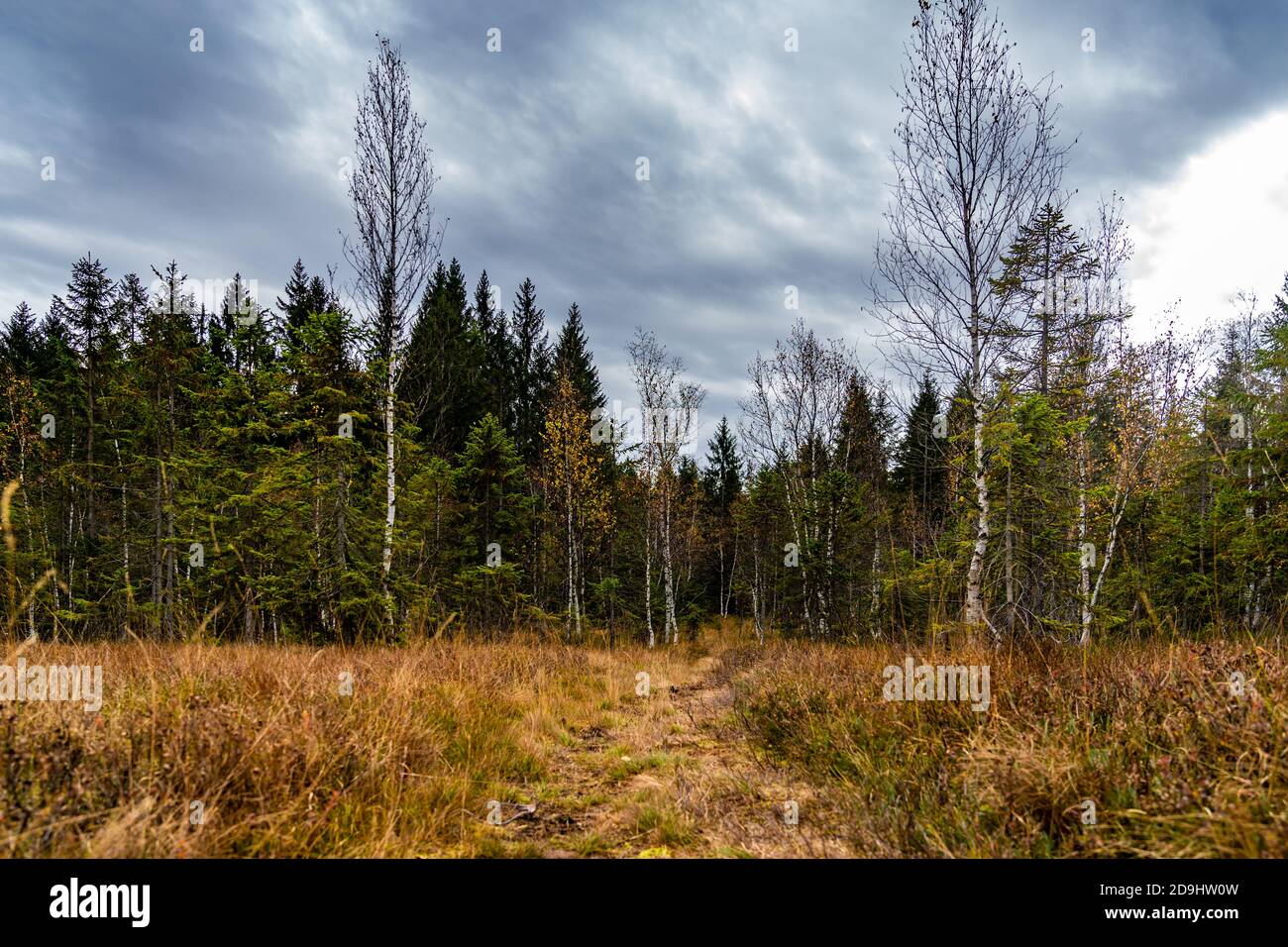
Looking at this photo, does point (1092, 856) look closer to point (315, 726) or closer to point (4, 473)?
point (315, 726)

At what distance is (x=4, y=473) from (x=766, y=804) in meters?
32.6

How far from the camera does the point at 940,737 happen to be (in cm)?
364

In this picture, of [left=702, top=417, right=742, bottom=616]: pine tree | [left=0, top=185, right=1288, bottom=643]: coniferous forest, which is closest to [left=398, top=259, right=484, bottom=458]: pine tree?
[left=0, top=185, right=1288, bottom=643]: coniferous forest

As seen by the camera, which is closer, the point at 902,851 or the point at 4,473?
the point at 902,851

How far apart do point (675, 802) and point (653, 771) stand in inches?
48.1

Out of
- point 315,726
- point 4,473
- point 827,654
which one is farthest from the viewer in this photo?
point 4,473

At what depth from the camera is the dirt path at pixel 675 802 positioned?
3.02 m

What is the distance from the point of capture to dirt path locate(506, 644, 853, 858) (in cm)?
302

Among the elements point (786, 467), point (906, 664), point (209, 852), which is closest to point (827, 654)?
point (906, 664)

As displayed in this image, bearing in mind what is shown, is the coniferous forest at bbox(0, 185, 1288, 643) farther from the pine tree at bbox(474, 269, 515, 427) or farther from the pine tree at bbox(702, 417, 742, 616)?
the pine tree at bbox(702, 417, 742, 616)

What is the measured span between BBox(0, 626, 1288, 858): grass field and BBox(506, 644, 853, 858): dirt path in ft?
0.08

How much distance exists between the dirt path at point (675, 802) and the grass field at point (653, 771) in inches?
0.9

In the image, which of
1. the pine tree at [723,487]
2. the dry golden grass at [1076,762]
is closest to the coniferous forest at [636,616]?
the dry golden grass at [1076,762]

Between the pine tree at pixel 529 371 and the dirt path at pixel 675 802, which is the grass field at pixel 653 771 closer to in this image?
the dirt path at pixel 675 802
